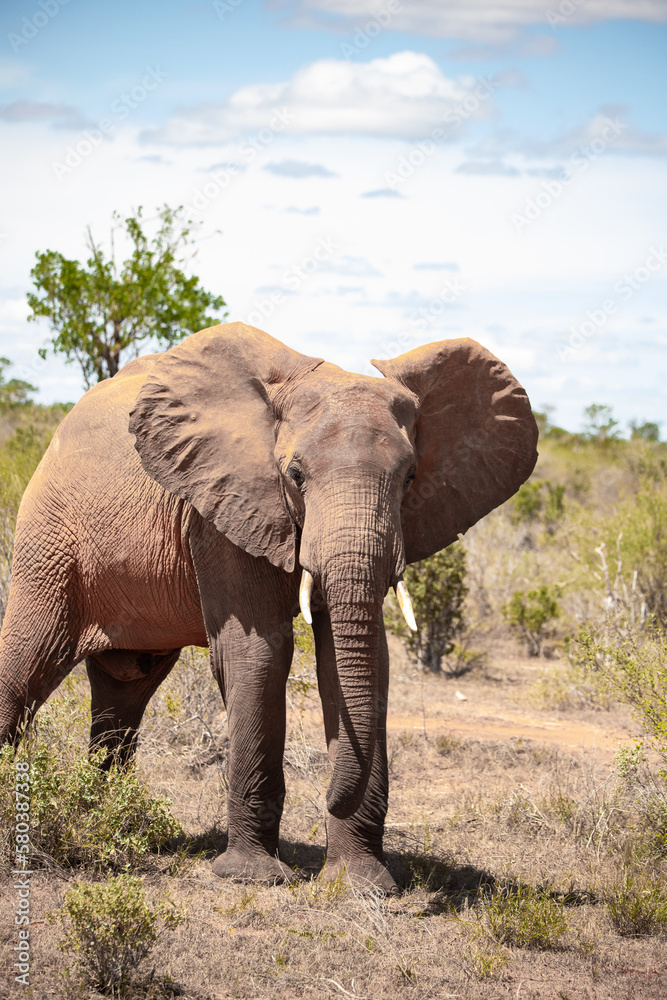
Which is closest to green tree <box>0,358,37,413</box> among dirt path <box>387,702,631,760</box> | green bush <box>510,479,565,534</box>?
green bush <box>510,479,565,534</box>

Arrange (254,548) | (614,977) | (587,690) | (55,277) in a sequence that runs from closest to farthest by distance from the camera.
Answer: (614,977) < (254,548) < (587,690) < (55,277)

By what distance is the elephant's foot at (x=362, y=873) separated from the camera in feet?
20.1

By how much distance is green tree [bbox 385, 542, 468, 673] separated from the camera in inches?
556

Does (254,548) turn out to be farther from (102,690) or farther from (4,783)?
(102,690)

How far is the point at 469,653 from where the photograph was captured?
14258mm

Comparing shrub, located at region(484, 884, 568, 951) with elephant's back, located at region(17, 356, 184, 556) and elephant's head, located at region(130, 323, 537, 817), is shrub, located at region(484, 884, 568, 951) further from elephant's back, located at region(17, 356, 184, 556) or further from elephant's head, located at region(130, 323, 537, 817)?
elephant's back, located at region(17, 356, 184, 556)

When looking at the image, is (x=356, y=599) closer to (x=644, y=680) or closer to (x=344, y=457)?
(x=344, y=457)

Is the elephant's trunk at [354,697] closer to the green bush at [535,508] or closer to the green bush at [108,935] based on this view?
the green bush at [108,935]

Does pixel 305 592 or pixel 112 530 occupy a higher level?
pixel 112 530

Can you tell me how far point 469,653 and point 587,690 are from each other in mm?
2251

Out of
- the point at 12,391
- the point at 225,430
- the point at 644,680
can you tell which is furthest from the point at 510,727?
the point at 12,391

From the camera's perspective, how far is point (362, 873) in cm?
616

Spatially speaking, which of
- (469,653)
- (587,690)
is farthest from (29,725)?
(469,653)

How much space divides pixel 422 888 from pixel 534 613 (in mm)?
9125
